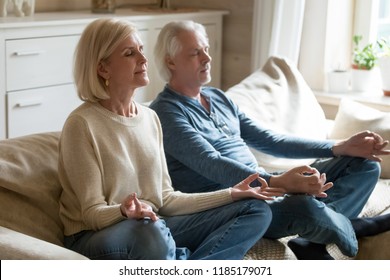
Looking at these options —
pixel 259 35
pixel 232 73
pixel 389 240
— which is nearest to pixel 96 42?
pixel 389 240

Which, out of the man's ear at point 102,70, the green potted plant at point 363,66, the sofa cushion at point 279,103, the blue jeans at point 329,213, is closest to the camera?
the man's ear at point 102,70

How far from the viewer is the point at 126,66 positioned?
2.23 m

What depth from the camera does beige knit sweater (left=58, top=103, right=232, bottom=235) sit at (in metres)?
2.08

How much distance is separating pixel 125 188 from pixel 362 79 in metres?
2.33

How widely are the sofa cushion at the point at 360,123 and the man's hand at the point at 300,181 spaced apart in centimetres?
93

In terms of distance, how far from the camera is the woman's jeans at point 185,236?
1.99 meters

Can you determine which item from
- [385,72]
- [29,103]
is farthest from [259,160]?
[385,72]

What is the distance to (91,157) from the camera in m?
2.10

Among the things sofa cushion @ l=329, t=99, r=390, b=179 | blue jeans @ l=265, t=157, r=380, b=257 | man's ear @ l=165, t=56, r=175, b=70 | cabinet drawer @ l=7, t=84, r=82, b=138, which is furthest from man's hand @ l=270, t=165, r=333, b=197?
cabinet drawer @ l=7, t=84, r=82, b=138

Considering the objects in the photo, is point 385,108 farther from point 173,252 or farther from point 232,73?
point 173,252

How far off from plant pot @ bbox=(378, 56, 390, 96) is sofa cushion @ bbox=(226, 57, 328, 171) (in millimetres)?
717

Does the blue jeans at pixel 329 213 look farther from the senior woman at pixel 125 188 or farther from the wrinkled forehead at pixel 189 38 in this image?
the wrinkled forehead at pixel 189 38

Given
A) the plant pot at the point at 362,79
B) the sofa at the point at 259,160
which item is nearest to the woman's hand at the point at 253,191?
the sofa at the point at 259,160

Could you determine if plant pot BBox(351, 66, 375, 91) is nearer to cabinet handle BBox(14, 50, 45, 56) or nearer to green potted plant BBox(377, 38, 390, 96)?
green potted plant BBox(377, 38, 390, 96)
